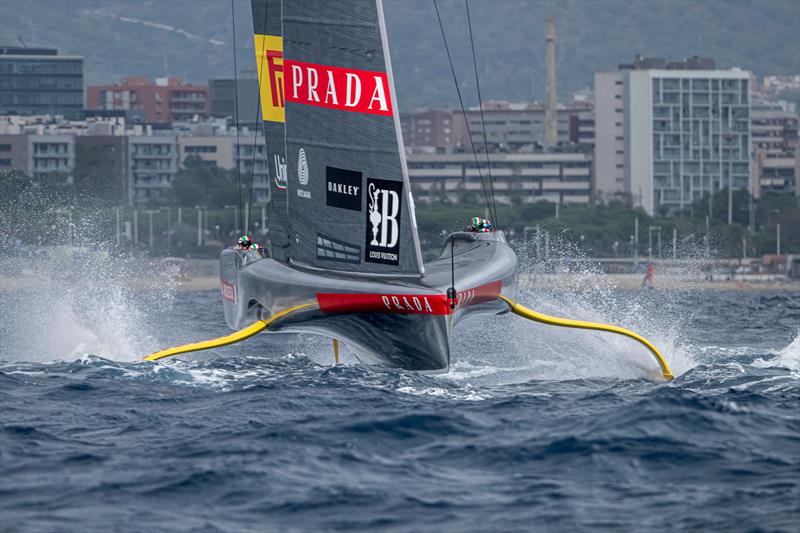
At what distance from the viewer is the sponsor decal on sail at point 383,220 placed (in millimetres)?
15727

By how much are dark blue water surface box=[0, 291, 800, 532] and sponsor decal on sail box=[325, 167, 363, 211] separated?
6.16 feet

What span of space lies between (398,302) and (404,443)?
12.4 ft

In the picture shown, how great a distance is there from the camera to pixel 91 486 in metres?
10.2

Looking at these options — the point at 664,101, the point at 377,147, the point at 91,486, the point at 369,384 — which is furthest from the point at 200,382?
the point at 664,101

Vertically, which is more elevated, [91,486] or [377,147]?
[377,147]

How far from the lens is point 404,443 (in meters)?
11.7

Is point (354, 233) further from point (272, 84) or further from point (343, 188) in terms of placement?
point (272, 84)

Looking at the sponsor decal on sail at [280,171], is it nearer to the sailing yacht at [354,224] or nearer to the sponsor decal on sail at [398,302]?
the sailing yacht at [354,224]

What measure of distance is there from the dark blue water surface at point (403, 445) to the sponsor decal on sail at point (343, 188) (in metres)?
1.88

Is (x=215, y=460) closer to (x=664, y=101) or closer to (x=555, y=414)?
(x=555, y=414)

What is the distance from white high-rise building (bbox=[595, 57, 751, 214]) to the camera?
398ft

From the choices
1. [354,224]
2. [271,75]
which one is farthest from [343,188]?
[271,75]

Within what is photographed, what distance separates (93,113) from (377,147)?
12505 cm

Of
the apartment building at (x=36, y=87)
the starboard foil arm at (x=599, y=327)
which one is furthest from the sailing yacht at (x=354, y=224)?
the apartment building at (x=36, y=87)
